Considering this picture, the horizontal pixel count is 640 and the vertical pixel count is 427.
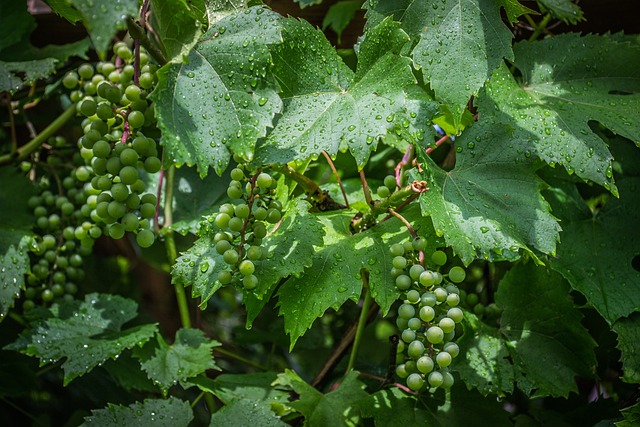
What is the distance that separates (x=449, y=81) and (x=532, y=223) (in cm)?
26

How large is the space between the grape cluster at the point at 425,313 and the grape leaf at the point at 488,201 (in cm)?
6

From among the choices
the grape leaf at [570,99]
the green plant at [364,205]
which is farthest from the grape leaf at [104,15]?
the grape leaf at [570,99]

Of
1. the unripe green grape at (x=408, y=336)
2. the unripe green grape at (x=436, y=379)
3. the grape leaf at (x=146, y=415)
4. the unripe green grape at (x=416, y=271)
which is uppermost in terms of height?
the unripe green grape at (x=416, y=271)

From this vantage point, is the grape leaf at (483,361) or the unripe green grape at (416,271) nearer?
the unripe green grape at (416,271)

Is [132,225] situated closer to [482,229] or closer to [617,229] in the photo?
[482,229]

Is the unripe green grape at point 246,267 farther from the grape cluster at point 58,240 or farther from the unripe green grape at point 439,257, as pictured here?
the grape cluster at point 58,240

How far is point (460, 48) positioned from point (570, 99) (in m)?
0.32

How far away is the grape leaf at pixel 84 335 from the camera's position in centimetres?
121

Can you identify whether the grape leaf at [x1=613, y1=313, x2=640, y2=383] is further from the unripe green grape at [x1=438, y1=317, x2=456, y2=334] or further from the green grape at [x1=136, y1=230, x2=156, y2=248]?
the green grape at [x1=136, y1=230, x2=156, y2=248]

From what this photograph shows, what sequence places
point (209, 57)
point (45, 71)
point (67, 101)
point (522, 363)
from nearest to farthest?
point (209, 57), point (522, 363), point (45, 71), point (67, 101)

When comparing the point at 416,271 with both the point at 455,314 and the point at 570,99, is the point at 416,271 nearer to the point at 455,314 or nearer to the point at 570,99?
the point at 455,314

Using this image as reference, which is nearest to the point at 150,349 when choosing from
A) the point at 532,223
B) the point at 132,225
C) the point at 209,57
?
the point at 132,225

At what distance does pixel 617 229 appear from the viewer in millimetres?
1227

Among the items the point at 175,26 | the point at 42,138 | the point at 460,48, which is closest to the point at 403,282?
the point at 460,48
